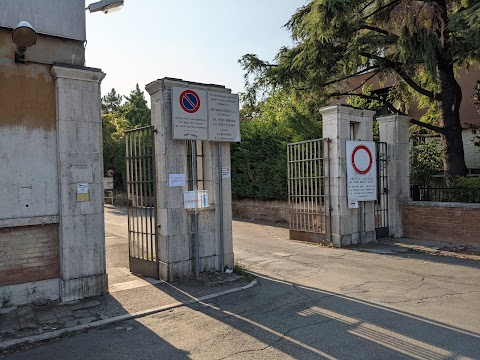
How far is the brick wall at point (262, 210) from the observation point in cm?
1536

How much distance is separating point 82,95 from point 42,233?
Result: 226 centimetres

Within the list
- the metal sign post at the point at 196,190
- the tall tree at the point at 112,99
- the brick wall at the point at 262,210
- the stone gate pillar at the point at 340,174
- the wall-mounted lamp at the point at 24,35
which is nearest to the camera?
the wall-mounted lamp at the point at 24,35

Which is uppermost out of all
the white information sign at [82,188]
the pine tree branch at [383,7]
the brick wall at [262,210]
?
the pine tree branch at [383,7]

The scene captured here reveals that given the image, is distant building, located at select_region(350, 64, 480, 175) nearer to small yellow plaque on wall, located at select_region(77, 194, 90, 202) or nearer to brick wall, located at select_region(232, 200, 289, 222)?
brick wall, located at select_region(232, 200, 289, 222)

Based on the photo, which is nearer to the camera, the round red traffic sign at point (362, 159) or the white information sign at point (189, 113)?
the white information sign at point (189, 113)

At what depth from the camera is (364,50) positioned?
40.7ft

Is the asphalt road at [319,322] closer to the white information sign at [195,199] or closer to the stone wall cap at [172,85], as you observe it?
the white information sign at [195,199]

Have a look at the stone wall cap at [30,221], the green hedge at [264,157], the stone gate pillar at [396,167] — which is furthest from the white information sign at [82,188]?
the green hedge at [264,157]

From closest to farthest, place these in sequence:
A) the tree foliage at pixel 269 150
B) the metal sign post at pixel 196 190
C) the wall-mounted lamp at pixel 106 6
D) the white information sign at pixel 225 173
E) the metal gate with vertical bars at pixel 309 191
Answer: the wall-mounted lamp at pixel 106 6 < the metal sign post at pixel 196 190 < the white information sign at pixel 225 173 < the metal gate with vertical bars at pixel 309 191 < the tree foliage at pixel 269 150

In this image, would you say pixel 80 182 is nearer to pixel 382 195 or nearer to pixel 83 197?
pixel 83 197

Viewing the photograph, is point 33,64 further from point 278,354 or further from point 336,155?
point 336,155

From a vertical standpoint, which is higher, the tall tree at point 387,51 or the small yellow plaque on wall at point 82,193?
the tall tree at point 387,51

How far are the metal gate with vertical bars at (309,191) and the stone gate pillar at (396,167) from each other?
2.17m

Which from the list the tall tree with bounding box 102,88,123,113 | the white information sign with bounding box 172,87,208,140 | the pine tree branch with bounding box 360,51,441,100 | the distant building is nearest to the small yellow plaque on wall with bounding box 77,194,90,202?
the white information sign with bounding box 172,87,208,140
